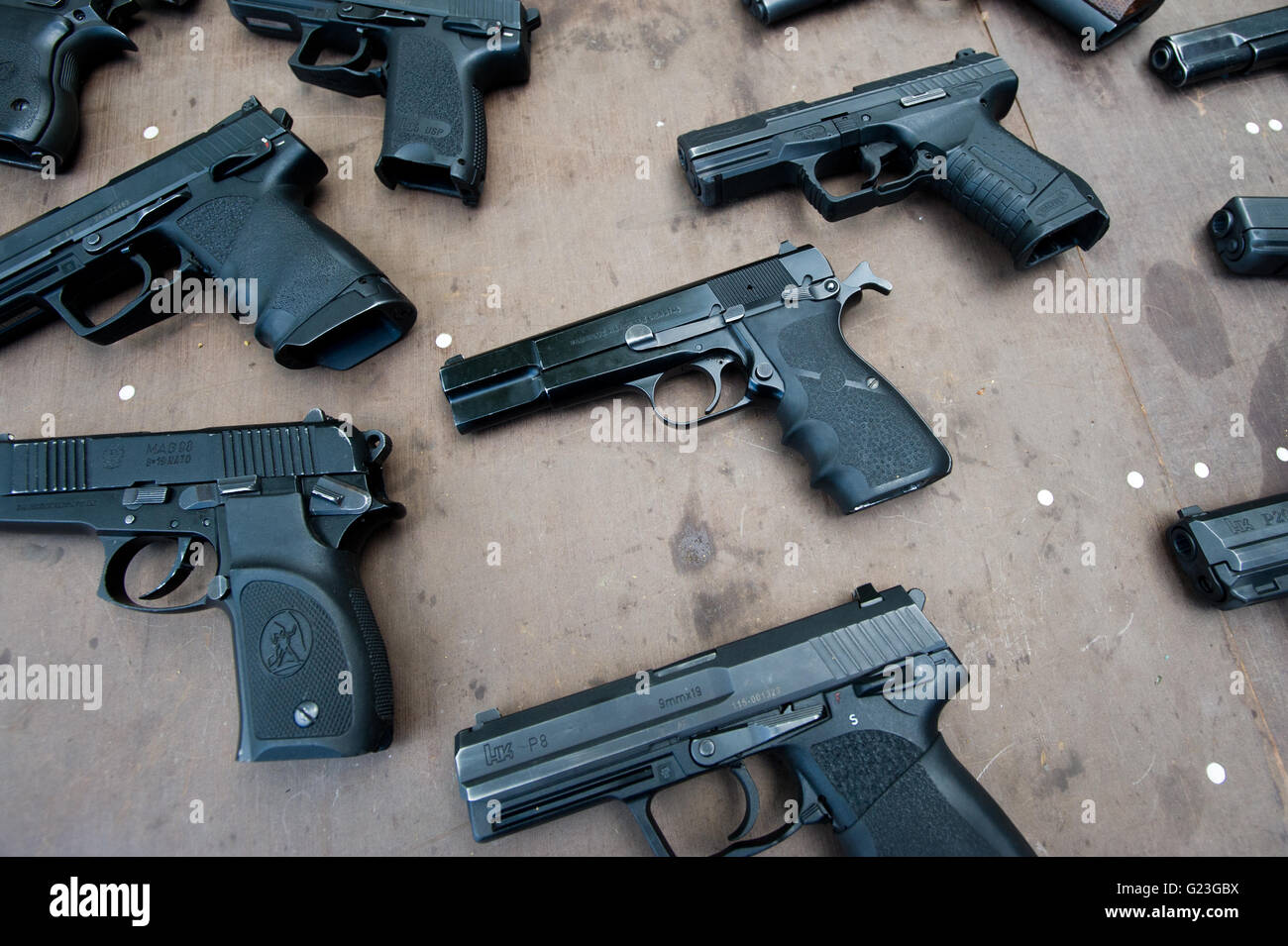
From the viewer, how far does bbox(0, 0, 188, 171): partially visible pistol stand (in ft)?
11.4

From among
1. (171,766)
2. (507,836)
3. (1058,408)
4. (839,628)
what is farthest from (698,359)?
(171,766)

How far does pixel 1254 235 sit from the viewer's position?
10.6 ft

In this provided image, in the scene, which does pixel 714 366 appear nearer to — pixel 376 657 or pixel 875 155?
pixel 875 155

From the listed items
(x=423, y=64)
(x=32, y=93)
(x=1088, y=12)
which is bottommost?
(x=32, y=93)

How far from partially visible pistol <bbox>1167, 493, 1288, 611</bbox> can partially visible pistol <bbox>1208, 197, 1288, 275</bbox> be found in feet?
3.69

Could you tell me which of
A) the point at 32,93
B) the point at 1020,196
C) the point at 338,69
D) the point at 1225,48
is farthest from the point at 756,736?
the point at 32,93

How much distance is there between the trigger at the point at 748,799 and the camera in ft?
8.30

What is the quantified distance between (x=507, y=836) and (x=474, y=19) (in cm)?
354

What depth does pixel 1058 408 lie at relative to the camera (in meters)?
3.18

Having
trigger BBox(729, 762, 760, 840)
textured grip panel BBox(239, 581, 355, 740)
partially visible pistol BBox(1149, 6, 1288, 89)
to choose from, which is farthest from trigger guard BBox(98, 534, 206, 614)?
partially visible pistol BBox(1149, 6, 1288, 89)

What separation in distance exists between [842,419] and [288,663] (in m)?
2.20

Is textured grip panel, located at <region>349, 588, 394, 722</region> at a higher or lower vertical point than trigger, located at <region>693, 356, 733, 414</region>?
lower

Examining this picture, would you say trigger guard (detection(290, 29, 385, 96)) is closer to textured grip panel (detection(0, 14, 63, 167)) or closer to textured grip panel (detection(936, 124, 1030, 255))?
textured grip panel (detection(0, 14, 63, 167))

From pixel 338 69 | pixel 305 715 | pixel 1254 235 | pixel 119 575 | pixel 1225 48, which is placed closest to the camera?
pixel 305 715
